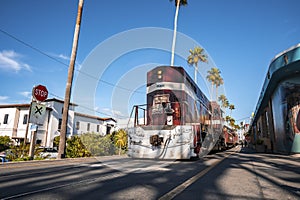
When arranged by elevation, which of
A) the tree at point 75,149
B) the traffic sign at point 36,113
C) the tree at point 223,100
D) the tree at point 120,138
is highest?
the tree at point 223,100

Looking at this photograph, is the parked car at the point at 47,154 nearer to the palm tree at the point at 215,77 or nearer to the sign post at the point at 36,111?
the sign post at the point at 36,111

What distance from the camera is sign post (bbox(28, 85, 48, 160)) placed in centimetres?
1017

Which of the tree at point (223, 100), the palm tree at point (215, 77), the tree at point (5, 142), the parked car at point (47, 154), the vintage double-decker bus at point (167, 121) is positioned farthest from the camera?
the tree at point (223, 100)

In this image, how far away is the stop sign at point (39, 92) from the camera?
36.2 ft

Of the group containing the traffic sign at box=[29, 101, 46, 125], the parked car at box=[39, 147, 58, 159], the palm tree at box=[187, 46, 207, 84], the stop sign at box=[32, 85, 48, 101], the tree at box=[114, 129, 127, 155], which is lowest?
the parked car at box=[39, 147, 58, 159]

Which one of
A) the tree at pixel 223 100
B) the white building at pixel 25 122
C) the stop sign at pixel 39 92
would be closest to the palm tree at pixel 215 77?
the tree at pixel 223 100

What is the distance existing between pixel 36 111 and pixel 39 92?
131 centimetres

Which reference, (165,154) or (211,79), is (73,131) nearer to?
(165,154)

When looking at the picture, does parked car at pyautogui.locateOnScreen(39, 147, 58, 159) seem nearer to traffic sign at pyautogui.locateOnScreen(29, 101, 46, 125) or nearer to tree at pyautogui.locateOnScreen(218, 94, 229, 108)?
traffic sign at pyautogui.locateOnScreen(29, 101, 46, 125)

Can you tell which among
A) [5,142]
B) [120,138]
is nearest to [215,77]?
[120,138]

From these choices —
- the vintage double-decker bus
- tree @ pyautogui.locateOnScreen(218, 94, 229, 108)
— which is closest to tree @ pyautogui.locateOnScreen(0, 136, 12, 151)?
the vintage double-decker bus

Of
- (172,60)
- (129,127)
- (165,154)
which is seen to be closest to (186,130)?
(165,154)

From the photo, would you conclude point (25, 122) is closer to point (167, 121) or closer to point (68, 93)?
point (68, 93)

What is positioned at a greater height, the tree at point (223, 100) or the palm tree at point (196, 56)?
the palm tree at point (196, 56)
